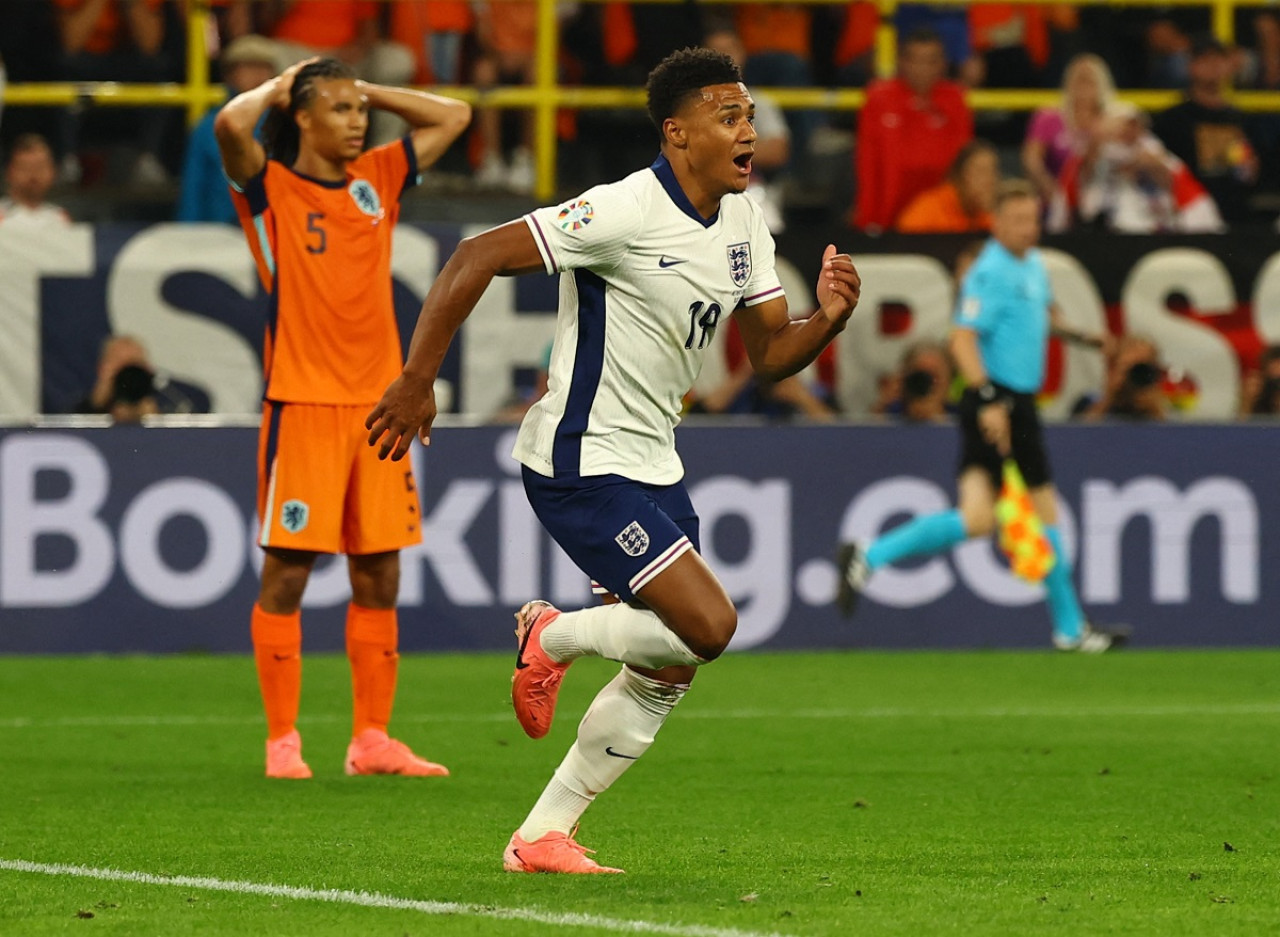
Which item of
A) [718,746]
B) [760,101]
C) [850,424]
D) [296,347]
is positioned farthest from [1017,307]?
[296,347]

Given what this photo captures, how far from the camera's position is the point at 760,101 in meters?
14.1

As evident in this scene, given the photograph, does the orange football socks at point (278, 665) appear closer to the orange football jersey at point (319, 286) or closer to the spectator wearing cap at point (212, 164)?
the orange football jersey at point (319, 286)

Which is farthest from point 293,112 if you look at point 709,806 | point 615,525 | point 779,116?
point 779,116

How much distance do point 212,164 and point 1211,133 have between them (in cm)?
614

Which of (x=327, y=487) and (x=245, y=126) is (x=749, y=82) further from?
(x=327, y=487)

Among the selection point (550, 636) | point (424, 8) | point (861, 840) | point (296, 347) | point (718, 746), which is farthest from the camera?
point (424, 8)

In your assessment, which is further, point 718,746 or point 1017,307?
point 1017,307

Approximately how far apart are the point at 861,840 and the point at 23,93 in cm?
872

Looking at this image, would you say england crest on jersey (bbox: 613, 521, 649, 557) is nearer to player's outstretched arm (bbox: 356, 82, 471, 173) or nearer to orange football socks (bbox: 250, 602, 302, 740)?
orange football socks (bbox: 250, 602, 302, 740)

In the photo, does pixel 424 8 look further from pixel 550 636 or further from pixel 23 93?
pixel 550 636

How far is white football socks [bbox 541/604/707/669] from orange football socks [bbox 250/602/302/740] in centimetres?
229

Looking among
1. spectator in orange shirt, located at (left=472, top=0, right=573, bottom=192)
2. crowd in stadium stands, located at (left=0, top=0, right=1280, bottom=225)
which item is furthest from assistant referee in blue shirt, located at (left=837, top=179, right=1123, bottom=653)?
spectator in orange shirt, located at (left=472, top=0, right=573, bottom=192)

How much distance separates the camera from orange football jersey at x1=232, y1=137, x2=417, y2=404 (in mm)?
7906

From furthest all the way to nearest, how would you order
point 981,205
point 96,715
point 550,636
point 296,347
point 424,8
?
point 424,8 < point 981,205 < point 96,715 < point 296,347 < point 550,636
